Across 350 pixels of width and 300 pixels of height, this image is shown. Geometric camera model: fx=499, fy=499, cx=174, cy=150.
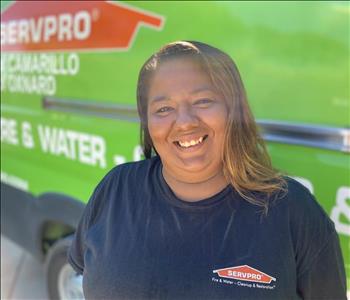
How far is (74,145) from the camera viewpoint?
2576 mm

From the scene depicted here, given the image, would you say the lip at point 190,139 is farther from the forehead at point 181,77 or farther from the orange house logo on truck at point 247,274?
the orange house logo on truck at point 247,274

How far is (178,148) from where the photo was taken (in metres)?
1.36

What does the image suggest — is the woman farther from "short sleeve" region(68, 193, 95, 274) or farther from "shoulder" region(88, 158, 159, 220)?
"short sleeve" region(68, 193, 95, 274)

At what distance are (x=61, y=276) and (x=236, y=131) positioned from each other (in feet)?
6.39

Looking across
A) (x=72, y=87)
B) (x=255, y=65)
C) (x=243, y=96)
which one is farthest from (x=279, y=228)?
(x=72, y=87)

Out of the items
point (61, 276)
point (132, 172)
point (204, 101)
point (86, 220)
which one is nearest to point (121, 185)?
point (132, 172)

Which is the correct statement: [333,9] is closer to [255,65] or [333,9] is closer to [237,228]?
[255,65]

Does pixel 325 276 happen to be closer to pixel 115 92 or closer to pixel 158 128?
pixel 158 128

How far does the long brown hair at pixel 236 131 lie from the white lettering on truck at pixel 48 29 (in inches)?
44.3

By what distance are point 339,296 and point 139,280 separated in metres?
0.55

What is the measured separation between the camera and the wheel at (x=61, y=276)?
Result: 2.79 metres

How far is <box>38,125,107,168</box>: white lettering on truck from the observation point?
8.01 feet

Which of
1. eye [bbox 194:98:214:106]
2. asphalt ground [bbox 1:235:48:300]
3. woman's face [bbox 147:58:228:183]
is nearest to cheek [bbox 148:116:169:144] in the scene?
woman's face [bbox 147:58:228:183]

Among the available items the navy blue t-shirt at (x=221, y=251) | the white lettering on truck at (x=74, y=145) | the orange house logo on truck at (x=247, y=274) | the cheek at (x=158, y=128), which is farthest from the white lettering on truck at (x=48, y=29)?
the orange house logo on truck at (x=247, y=274)
